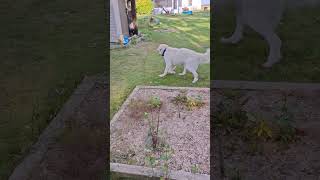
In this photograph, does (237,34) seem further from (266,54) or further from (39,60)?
(39,60)

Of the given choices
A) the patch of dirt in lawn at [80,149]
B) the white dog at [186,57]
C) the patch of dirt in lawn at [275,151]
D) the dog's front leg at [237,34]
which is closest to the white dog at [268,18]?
the dog's front leg at [237,34]

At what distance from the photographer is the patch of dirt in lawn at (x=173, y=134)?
3.36 meters

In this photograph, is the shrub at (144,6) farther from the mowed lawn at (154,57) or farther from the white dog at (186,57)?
the white dog at (186,57)

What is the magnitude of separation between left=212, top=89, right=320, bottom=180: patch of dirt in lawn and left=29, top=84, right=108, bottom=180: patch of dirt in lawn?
120cm

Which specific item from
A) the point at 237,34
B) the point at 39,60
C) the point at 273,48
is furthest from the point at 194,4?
the point at 39,60

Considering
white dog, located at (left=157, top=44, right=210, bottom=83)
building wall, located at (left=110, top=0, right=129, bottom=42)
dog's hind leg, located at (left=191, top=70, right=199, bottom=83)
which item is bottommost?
dog's hind leg, located at (left=191, top=70, right=199, bottom=83)

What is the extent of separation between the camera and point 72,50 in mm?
6461

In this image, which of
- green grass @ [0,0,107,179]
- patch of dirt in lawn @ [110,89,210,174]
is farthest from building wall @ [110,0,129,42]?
patch of dirt in lawn @ [110,89,210,174]

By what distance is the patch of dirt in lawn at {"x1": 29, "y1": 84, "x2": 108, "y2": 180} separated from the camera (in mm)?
3170

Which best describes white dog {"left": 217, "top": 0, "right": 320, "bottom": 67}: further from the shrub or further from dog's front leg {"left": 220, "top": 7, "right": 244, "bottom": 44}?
the shrub

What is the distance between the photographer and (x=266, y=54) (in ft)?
18.4

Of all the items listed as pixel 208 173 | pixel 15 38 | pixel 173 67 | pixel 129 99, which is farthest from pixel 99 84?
pixel 15 38

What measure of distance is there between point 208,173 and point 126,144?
1.00 m

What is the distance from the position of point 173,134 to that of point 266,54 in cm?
268
